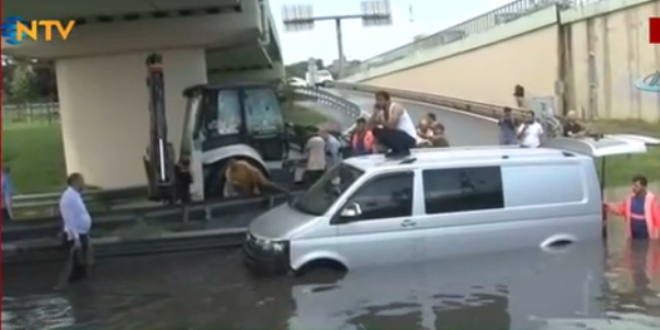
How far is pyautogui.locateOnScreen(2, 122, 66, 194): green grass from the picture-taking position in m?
Result: 35.0

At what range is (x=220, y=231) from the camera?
14.1m

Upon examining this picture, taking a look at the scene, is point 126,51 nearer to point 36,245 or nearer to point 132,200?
point 132,200

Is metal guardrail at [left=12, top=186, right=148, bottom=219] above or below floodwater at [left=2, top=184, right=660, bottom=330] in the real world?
above

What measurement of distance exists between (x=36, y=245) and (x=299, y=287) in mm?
4742

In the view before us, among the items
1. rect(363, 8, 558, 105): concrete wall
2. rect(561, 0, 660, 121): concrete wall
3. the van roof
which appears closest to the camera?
the van roof

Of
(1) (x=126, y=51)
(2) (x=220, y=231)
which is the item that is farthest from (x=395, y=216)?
(1) (x=126, y=51)

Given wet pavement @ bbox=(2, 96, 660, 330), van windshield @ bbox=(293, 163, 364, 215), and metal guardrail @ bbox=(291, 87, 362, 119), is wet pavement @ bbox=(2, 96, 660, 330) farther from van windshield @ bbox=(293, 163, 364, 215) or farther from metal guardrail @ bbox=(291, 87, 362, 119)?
metal guardrail @ bbox=(291, 87, 362, 119)

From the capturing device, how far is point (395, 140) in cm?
1230

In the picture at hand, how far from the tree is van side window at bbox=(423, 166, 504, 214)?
5917cm

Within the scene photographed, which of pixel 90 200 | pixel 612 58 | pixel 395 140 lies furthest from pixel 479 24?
pixel 395 140

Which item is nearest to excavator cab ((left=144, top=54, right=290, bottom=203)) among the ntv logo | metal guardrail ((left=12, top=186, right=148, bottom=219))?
metal guardrail ((left=12, top=186, right=148, bottom=219))

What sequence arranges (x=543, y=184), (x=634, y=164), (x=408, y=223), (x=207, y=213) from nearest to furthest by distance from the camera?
1. (x=408, y=223)
2. (x=543, y=184)
3. (x=207, y=213)
4. (x=634, y=164)

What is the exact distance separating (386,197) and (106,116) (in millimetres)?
16888

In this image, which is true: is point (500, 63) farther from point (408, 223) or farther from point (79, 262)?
point (79, 262)
